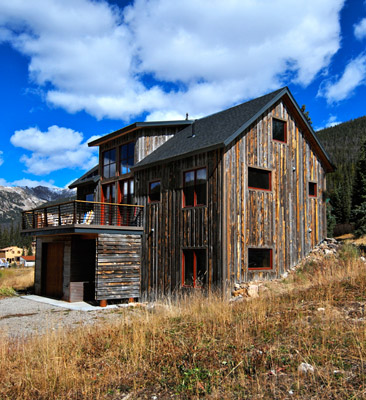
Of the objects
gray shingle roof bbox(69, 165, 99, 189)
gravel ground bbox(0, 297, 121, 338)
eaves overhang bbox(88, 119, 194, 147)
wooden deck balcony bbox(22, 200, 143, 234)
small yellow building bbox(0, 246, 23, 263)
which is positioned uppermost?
eaves overhang bbox(88, 119, 194, 147)

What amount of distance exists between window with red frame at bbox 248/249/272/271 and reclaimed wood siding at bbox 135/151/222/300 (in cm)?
171

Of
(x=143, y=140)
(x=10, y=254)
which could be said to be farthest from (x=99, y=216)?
(x=10, y=254)

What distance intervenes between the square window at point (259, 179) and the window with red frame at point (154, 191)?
4.13 m

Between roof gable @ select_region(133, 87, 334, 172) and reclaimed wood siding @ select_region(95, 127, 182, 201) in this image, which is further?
reclaimed wood siding @ select_region(95, 127, 182, 201)

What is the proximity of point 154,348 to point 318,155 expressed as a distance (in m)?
15.3

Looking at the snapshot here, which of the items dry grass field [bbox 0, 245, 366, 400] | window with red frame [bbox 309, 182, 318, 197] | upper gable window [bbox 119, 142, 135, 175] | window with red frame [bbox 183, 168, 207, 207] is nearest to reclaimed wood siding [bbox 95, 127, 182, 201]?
upper gable window [bbox 119, 142, 135, 175]

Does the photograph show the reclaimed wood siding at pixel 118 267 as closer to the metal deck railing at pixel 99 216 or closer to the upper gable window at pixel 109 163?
the metal deck railing at pixel 99 216

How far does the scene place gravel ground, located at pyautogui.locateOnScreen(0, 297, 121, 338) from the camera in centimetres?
1135

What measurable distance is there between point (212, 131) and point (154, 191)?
3715 millimetres

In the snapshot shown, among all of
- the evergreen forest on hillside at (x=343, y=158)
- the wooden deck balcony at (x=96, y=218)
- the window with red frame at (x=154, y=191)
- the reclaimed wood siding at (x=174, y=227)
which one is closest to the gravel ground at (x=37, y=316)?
the reclaimed wood siding at (x=174, y=227)

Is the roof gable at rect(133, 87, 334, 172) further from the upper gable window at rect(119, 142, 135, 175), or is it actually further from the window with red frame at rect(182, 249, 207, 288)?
the window with red frame at rect(182, 249, 207, 288)

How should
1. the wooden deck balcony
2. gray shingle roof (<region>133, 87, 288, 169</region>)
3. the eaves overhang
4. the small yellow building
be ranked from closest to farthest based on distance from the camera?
1. gray shingle roof (<region>133, 87, 288, 169</region>)
2. the wooden deck balcony
3. the eaves overhang
4. the small yellow building

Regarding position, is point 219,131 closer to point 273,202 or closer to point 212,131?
point 212,131

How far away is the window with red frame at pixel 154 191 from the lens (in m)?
17.8
